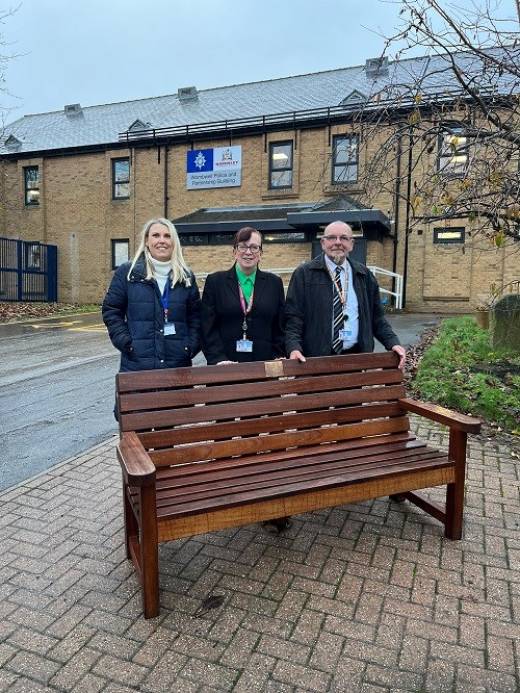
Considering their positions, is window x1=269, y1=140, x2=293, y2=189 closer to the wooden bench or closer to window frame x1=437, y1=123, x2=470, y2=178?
window frame x1=437, y1=123, x2=470, y2=178

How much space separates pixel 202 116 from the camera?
25.9 meters

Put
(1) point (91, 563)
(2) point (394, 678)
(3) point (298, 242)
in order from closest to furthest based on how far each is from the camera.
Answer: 1. (2) point (394, 678)
2. (1) point (91, 563)
3. (3) point (298, 242)

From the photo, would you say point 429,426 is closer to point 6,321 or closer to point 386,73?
point 6,321

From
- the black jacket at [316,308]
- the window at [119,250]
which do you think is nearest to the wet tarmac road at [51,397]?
the black jacket at [316,308]

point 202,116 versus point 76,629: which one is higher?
point 202,116

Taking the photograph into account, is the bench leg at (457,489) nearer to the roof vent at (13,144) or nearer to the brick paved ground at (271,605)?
the brick paved ground at (271,605)

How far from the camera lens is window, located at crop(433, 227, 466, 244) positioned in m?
20.1

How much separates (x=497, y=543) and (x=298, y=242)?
17.9 m

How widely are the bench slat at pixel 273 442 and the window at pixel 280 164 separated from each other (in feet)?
66.2

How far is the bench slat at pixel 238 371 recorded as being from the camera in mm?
2998

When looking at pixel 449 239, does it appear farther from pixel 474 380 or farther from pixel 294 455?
pixel 294 455

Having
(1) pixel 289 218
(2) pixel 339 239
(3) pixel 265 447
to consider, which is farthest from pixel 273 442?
(1) pixel 289 218

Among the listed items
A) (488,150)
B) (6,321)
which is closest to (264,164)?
(6,321)

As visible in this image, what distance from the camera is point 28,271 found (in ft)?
82.3
